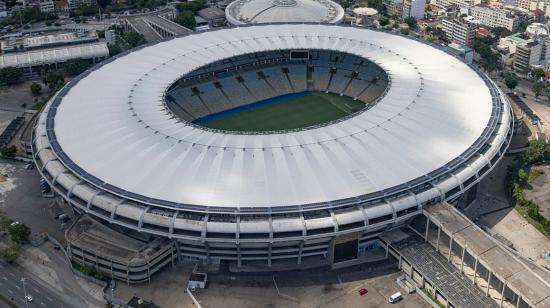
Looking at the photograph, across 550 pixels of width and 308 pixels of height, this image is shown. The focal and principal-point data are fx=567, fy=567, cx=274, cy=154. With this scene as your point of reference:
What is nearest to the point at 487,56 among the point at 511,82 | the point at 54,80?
the point at 511,82

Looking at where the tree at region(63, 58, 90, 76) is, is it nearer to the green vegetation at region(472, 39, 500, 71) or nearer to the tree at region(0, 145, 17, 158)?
the tree at region(0, 145, 17, 158)

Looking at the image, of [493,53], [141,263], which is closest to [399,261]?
[141,263]

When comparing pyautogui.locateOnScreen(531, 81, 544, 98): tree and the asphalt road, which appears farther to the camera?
pyautogui.locateOnScreen(531, 81, 544, 98): tree

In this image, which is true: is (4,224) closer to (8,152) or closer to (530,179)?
(8,152)

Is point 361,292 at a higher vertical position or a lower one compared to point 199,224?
lower

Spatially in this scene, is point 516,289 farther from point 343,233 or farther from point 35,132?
point 35,132

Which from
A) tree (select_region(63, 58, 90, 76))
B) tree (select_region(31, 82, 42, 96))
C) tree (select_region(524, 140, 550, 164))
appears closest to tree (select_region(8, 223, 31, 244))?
tree (select_region(31, 82, 42, 96))
